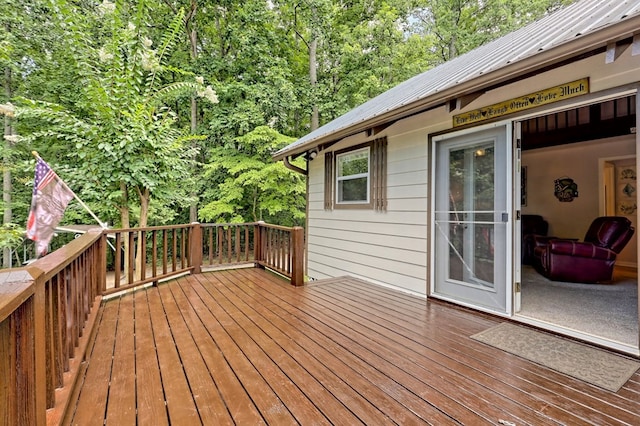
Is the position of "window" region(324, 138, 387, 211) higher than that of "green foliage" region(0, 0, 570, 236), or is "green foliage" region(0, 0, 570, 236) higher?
"green foliage" region(0, 0, 570, 236)

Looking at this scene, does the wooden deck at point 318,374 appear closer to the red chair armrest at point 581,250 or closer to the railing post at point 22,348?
the railing post at point 22,348

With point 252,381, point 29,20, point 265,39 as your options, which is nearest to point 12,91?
point 29,20

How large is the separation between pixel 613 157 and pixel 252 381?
7.16 metres

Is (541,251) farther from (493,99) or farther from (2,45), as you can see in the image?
(2,45)

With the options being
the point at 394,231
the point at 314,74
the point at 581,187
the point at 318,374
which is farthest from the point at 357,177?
the point at 314,74

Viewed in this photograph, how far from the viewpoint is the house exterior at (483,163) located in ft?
8.02

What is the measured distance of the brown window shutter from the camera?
5.67 metres

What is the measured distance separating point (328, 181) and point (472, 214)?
9.40ft

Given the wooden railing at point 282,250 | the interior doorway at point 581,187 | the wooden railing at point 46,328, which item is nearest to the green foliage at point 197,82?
the wooden railing at point 282,250

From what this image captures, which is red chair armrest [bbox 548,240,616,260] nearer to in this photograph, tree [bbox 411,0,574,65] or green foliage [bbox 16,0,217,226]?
green foliage [bbox 16,0,217,226]

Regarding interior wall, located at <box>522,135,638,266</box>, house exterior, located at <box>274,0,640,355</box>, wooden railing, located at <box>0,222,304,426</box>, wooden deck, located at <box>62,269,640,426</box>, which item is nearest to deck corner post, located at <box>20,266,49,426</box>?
wooden railing, located at <box>0,222,304,426</box>

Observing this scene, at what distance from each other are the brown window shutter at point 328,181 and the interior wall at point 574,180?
416 centimetres

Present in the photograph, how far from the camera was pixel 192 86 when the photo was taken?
17.8ft

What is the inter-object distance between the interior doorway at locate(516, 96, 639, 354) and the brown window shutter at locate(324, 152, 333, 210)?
327 cm
